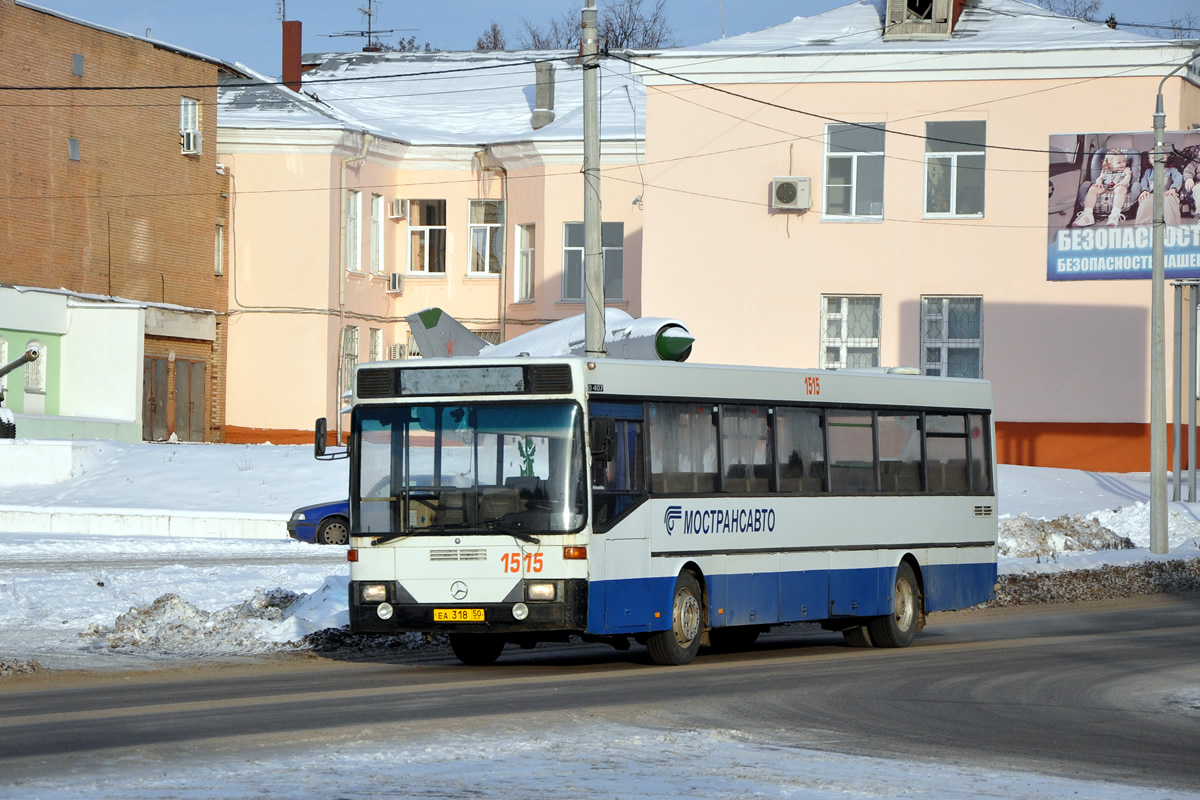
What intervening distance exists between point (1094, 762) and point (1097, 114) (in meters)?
32.4

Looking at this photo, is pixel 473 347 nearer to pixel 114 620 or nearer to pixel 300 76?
pixel 114 620

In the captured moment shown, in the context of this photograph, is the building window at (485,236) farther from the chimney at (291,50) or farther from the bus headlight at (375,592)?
the bus headlight at (375,592)

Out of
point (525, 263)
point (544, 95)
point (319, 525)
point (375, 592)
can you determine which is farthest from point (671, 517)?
point (544, 95)

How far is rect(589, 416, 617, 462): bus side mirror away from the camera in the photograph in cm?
1458

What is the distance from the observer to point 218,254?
50.9 metres

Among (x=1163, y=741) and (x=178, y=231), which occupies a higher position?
(x=178, y=231)

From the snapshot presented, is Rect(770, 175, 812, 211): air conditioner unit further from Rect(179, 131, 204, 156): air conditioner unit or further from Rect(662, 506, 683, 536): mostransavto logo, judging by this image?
Rect(662, 506, 683, 536): mostransavto logo

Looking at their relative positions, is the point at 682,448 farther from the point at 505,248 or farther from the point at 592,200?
the point at 505,248

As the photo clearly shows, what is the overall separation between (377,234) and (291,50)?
28.1 ft

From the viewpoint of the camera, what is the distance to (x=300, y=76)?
56594 millimetres

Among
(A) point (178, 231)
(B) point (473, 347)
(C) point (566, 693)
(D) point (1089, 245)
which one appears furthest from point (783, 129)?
(C) point (566, 693)

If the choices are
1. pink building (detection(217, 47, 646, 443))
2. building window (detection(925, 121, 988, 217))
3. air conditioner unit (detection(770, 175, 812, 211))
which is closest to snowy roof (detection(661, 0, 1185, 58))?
building window (detection(925, 121, 988, 217))

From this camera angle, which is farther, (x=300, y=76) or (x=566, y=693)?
(x=300, y=76)

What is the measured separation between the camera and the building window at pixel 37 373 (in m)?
44.1
